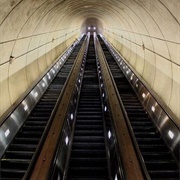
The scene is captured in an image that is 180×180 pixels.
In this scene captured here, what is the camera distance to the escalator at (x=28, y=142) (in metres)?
4.58

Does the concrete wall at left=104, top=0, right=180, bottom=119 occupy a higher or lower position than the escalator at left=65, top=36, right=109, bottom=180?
higher

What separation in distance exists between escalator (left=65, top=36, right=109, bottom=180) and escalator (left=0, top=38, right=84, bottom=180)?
0.84m

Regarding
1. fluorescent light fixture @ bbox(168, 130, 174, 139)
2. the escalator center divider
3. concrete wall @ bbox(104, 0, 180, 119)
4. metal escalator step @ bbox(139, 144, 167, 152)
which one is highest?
concrete wall @ bbox(104, 0, 180, 119)

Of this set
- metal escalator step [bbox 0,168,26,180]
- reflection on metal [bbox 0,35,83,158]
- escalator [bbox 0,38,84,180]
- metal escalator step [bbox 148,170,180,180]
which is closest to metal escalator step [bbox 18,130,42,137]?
escalator [bbox 0,38,84,180]

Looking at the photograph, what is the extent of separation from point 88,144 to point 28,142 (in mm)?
1404

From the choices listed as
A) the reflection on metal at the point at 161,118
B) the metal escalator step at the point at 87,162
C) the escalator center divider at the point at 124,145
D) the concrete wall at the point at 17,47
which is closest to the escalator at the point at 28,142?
the concrete wall at the point at 17,47

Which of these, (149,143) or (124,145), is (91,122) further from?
(124,145)

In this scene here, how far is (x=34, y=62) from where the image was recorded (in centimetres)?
972

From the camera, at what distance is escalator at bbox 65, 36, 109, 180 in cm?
479

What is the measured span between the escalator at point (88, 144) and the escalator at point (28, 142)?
839mm

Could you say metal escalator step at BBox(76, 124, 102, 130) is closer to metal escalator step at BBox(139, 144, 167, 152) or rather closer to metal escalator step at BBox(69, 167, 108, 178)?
metal escalator step at BBox(139, 144, 167, 152)

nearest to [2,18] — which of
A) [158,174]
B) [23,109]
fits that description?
[23,109]

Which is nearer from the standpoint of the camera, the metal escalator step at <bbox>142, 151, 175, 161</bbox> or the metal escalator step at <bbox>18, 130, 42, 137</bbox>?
the metal escalator step at <bbox>142, 151, 175, 161</bbox>

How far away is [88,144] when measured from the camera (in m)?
5.62
